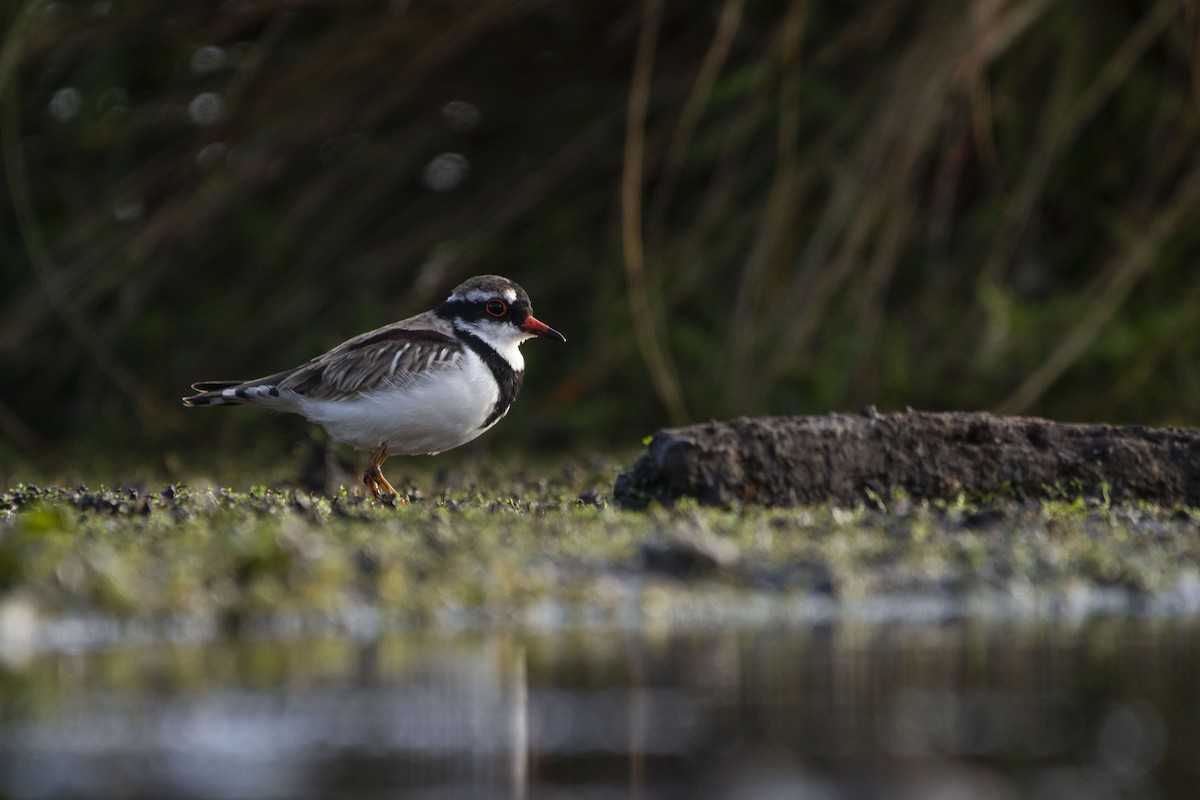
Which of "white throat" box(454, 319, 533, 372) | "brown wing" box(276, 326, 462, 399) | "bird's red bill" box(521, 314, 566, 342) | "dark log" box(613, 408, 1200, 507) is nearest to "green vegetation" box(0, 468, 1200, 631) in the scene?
"dark log" box(613, 408, 1200, 507)

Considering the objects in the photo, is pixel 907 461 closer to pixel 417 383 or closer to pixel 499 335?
pixel 417 383

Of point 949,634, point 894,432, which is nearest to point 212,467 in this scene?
point 894,432

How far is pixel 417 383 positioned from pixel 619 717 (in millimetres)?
3768

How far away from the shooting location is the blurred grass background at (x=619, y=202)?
770 centimetres

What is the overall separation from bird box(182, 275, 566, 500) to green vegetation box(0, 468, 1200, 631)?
1.60m

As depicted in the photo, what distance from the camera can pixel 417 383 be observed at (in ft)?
21.6

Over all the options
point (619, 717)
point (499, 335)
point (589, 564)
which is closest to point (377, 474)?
point (499, 335)

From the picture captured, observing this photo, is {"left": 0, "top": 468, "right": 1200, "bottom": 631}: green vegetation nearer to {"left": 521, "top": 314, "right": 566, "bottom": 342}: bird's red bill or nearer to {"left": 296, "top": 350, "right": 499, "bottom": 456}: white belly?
{"left": 296, "top": 350, "right": 499, "bottom": 456}: white belly

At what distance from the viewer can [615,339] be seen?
8.09m

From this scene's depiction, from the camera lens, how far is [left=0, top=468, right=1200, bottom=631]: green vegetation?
377 centimetres

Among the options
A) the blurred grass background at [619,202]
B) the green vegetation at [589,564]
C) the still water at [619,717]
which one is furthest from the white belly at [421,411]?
the still water at [619,717]

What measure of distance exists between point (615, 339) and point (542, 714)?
5.19 m

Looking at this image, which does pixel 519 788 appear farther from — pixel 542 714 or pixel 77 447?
pixel 77 447

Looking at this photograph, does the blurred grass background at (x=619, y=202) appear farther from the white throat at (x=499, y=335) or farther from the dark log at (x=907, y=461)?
the dark log at (x=907, y=461)
